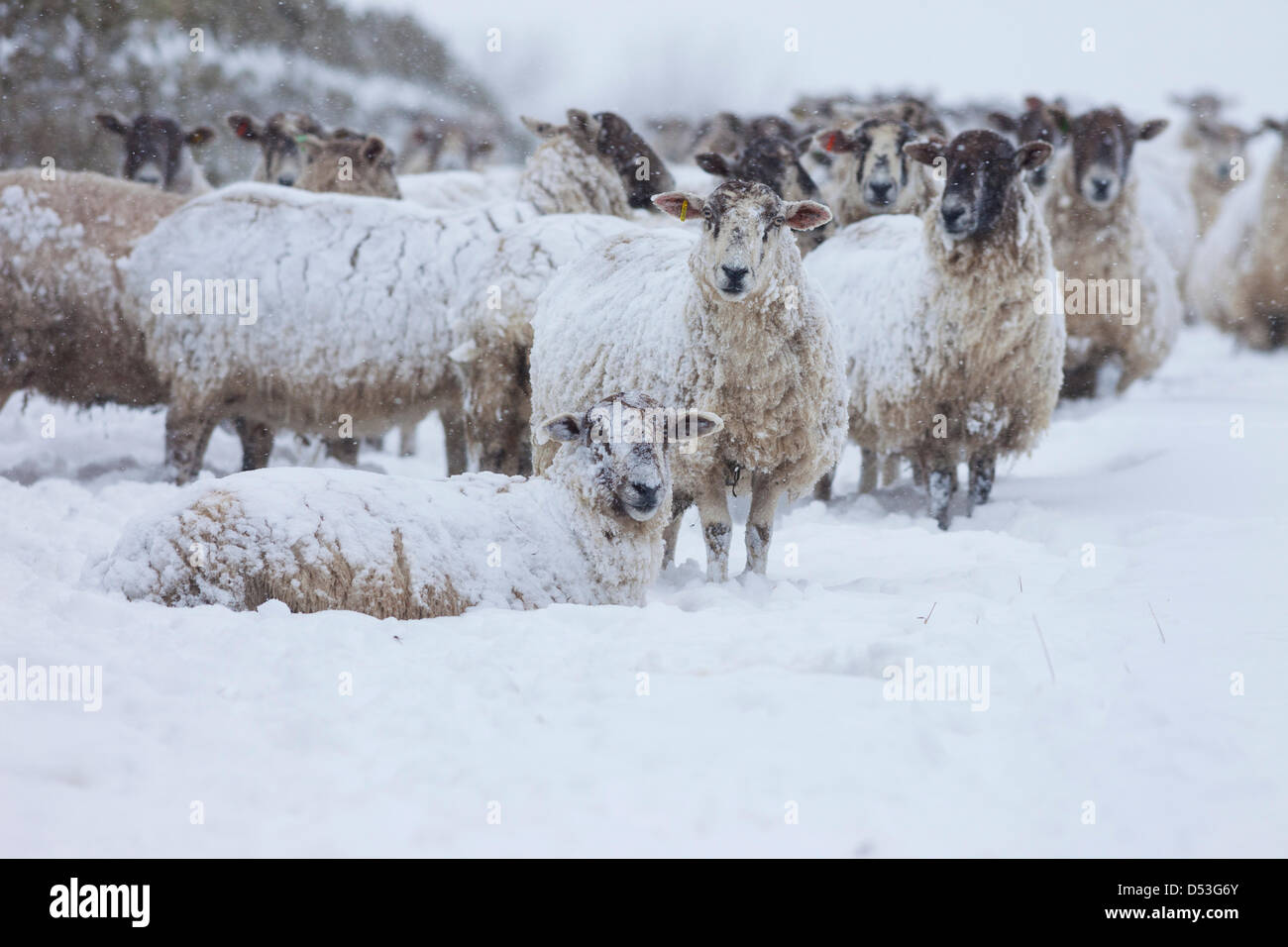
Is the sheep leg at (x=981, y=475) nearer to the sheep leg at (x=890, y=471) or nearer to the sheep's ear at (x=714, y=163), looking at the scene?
the sheep leg at (x=890, y=471)

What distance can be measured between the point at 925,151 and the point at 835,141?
1.39 metres

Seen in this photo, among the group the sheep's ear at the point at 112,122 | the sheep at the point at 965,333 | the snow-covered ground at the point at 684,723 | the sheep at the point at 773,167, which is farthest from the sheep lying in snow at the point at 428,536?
the sheep's ear at the point at 112,122

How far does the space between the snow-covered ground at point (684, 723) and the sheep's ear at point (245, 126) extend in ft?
17.8

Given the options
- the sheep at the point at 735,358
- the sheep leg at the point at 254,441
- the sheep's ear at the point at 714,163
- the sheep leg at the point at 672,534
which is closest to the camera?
the sheep at the point at 735,358

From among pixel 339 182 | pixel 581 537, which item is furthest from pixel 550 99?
pixel 581 537

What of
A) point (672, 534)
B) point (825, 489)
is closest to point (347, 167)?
point (825, 489)

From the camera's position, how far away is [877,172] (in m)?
8.02

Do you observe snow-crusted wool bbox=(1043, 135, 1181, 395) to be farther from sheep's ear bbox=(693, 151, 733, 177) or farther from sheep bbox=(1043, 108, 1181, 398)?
sheep's ear bbox=(693, 151, 733, 177)

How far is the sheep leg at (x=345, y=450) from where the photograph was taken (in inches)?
311

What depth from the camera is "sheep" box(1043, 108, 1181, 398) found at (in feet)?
27.7

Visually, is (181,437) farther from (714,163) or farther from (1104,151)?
(1104,151)

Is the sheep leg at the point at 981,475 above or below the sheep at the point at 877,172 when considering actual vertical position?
below

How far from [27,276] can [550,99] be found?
23.6 metres

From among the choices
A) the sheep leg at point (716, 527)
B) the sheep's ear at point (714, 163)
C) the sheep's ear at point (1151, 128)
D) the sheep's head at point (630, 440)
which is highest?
the sheep's ear at point (1151, 128)
